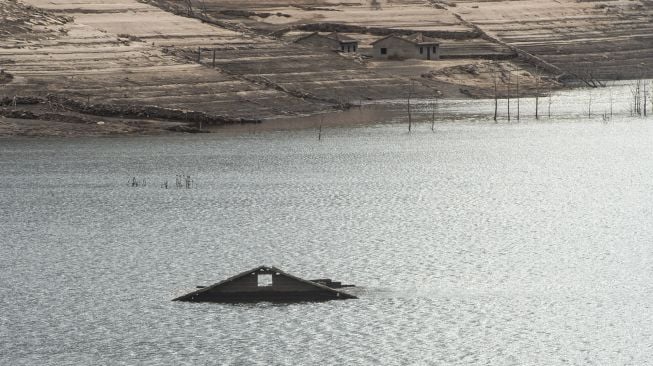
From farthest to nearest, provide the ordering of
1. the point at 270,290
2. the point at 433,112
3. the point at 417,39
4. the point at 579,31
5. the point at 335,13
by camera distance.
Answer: the point at 579,31 → the point at 335,13 → the point at 417,39 → the point at 433,112 → the point at 270,290

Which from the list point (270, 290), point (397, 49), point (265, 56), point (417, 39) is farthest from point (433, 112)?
point (270, 290)

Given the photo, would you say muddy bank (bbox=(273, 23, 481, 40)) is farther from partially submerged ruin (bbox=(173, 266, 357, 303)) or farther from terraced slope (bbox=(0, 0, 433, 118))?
partially submerged ruin (bbox=(173, 266, 357, 303))

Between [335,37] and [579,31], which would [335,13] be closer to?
[335,37]

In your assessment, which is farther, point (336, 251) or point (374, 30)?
point (374, 30)

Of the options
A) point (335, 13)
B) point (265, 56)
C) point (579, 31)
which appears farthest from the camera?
point (579, 31)

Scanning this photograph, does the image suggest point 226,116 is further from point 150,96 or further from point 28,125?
point 28,125

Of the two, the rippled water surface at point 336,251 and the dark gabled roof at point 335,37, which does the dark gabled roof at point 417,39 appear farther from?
the rippled water surface at point 336,251

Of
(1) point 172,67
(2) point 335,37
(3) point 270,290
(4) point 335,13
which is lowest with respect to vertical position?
(1) point 172,67
